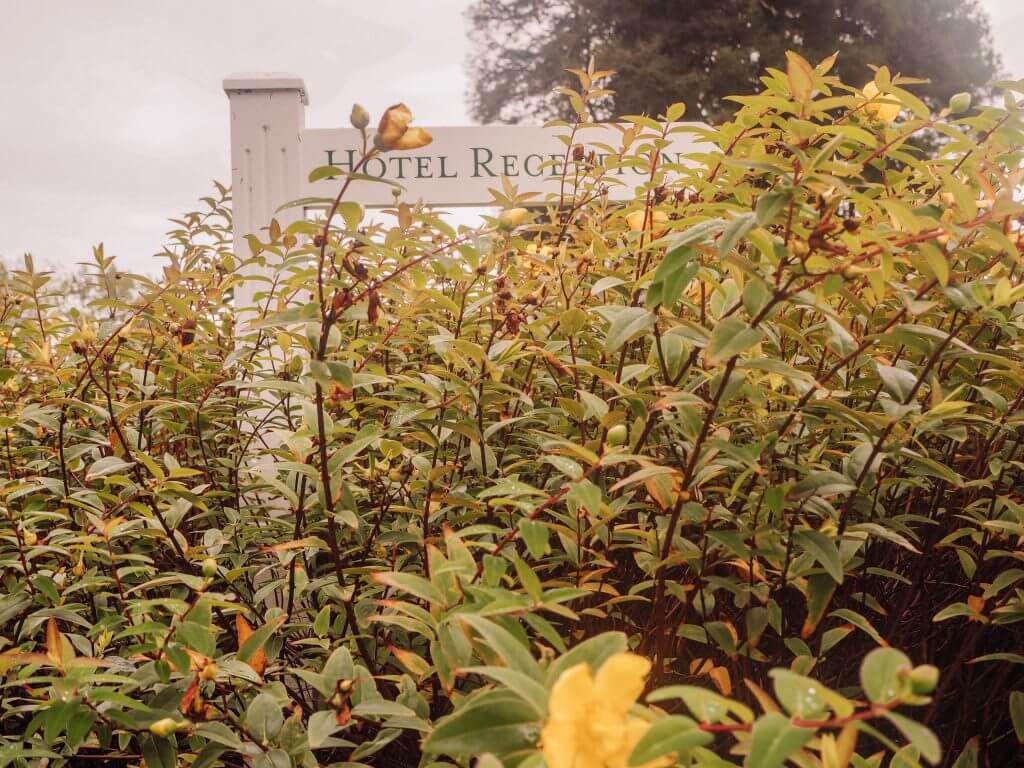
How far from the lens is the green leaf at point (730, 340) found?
643 millimetres

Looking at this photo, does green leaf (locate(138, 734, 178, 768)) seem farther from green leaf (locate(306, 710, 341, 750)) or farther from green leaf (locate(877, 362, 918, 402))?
green leaf (locate(877, 362, 918, 402))

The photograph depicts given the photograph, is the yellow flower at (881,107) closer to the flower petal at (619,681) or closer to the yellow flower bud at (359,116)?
the yellow flower bud at (359,116)

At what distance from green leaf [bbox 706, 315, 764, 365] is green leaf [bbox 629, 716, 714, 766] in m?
0.30

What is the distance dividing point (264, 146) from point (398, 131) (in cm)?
224

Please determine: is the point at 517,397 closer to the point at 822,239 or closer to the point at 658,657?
the point at 658,657

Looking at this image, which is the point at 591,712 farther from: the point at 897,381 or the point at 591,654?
the point at 897,381

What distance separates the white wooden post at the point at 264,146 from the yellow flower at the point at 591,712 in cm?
253

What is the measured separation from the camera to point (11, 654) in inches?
31.1

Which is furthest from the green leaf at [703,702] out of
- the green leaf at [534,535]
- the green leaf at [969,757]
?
the green leaf at [969,757]

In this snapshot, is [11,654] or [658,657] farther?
[658,657]

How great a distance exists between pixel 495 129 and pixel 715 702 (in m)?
2.61

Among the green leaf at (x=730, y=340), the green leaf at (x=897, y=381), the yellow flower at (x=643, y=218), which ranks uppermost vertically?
the yellow flower at (x=643, y=218)

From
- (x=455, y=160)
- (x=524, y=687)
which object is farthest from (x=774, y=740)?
(x=455, y=160)

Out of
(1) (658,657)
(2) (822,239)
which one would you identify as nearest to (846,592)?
(1) (658,657)
